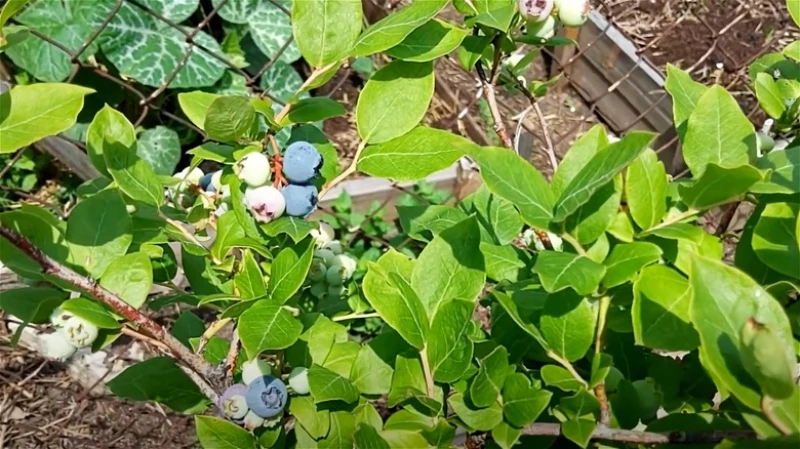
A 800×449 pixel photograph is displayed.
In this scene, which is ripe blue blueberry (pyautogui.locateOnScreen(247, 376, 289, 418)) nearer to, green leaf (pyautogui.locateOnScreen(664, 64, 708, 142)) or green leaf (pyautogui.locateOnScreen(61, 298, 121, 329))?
green leaf (pyautogui.locateOnScreen(61, 298, 121, 329))

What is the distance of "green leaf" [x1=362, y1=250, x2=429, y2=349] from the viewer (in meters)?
0.51

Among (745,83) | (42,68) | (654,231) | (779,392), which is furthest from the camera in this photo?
(745,83)

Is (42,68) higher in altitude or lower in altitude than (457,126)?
lower

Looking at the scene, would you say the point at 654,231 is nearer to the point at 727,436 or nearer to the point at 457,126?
the point at 727,436

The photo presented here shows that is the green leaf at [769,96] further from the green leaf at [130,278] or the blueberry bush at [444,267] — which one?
the green leaf at [130,278]

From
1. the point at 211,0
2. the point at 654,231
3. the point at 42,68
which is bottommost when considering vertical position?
the point at 42,68

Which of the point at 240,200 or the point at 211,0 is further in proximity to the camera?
the point at 211,0

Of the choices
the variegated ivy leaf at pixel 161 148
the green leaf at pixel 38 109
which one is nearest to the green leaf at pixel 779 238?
the green leaf at pixel 38 109

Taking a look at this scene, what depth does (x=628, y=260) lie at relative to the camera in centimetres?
47

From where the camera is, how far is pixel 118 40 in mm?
2113

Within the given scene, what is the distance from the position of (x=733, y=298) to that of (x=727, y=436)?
0.09 meters

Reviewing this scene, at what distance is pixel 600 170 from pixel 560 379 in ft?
0.49

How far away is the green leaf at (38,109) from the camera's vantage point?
46 centimetres

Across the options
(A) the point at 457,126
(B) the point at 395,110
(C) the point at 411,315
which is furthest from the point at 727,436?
(A) the point at 457,126
